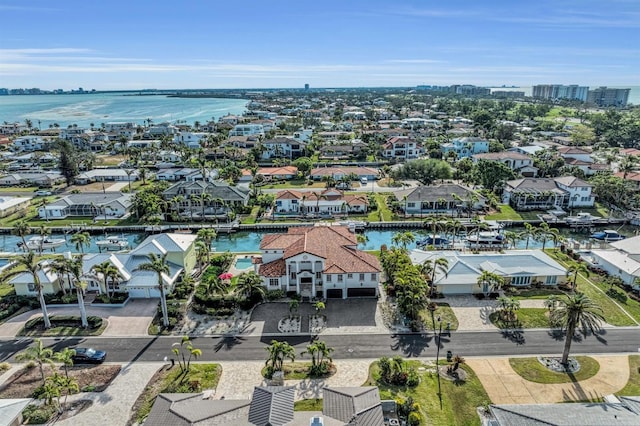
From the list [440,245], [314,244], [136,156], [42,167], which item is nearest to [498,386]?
[314,244]

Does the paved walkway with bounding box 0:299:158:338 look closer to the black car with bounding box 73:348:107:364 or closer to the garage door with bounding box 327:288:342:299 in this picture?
the black car with bounding box 73:348:107:364

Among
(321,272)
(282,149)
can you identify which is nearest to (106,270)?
(321,272)

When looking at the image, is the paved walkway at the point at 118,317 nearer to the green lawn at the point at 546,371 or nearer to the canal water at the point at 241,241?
the canal water at the point at 241,241

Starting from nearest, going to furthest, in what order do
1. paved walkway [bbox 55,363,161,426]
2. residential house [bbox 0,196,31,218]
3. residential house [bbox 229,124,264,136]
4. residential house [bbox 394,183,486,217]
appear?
1. paved walkway [bbox 55,363,161,426]
2. residential house [bbox 394,183,486,217]
3. residential house [bbox 0,196,31,218]
4. residential house [bbox 229,124,264,136]

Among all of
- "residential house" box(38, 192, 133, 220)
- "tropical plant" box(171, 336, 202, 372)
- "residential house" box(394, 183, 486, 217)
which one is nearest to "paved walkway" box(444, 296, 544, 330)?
"tropical plant" box(171, 336, 202, 372)

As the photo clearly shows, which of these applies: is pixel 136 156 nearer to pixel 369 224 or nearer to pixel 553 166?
pixel 369 224
